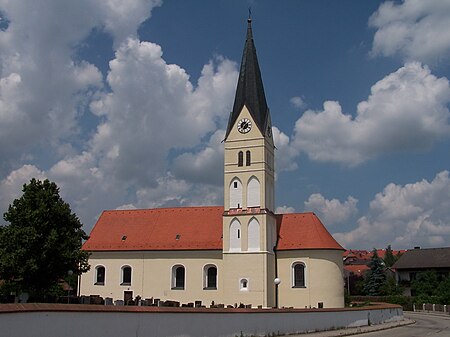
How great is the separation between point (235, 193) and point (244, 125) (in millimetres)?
6505

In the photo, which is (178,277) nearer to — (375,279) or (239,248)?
(239,248)

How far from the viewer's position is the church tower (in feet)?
161

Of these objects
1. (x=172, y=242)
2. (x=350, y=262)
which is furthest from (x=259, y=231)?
(x=350, y=262)

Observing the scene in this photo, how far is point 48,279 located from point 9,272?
2.80m

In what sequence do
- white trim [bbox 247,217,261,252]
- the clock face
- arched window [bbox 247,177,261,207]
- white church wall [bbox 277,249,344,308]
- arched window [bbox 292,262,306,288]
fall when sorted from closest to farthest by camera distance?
white church wall [bbox 277,249,344,308]
white trim [bbox 247,217,261,252]
arched window [bbox 292,262,306,288]
arched window [bbox 247,177,261,207]
the clock face

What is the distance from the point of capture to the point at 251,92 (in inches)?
2068

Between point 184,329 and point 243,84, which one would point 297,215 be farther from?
point 184,329

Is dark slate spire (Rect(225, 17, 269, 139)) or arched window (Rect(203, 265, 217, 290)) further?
dark slate spire (Rect(225, 17, 269, 139))

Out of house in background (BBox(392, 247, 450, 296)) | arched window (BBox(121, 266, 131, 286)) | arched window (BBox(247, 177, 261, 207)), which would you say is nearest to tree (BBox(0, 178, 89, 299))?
arched window (BBox(121, 266, 131, 286))

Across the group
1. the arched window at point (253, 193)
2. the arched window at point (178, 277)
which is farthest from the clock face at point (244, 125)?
the arched window at point (178, 277)

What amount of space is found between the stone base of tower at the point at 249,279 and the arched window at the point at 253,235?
0.61 m

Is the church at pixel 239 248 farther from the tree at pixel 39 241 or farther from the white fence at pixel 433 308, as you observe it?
the white fence at pixel 433 308

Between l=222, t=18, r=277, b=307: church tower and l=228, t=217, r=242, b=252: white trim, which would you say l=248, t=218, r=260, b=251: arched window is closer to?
l=222, t=18, r=277, b=307: church tower

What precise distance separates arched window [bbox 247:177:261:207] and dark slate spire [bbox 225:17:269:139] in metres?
4.65
